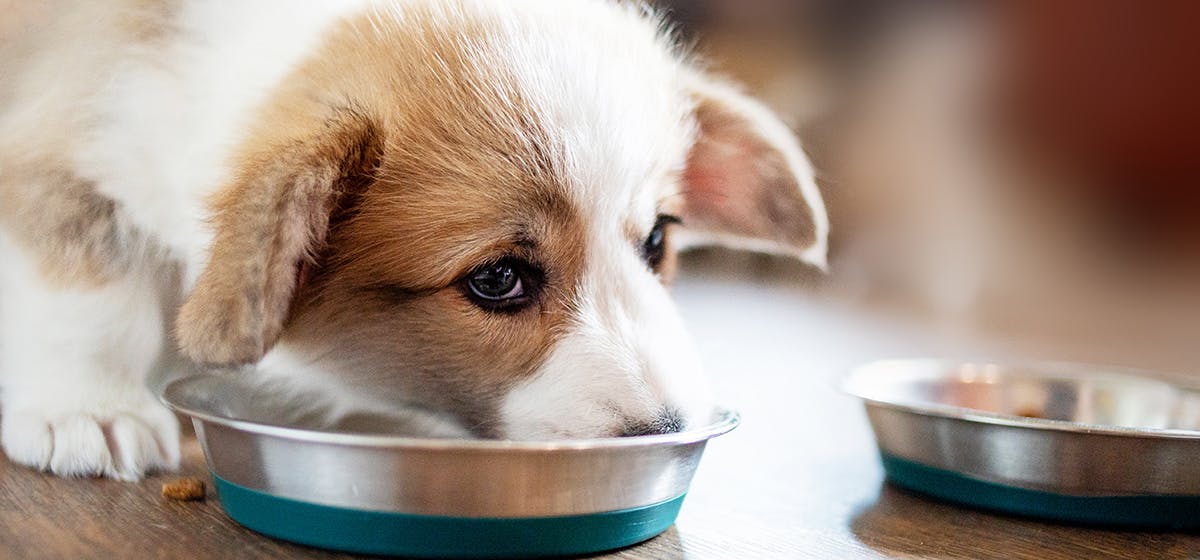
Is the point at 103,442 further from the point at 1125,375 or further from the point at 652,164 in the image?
the point at 1125,375

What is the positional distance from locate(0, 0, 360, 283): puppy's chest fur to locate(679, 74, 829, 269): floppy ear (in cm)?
61

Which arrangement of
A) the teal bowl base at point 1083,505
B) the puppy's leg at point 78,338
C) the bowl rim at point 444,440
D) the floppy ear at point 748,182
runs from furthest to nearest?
the floppy ear at point 748,182 < the puppy's leg at point 78,338 < the teal bowl base at point 1083,505 < the bowl rim at point 444,440

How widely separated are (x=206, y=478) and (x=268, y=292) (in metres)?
0.52

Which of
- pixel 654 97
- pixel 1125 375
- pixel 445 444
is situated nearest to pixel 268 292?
pixel 445 444

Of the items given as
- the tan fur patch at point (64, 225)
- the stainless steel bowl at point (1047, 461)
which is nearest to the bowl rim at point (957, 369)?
the stainless steel bowl at point (1047, 461)

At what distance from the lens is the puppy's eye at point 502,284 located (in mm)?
1430

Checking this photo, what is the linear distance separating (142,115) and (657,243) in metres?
0.75

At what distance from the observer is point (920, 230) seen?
4723mm

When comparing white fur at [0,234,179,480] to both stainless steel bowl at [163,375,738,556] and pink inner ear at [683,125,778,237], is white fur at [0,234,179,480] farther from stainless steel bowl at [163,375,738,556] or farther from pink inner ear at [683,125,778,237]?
pink inner ear at [683,125,778,237]

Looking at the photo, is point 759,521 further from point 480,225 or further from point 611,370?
point 480,225

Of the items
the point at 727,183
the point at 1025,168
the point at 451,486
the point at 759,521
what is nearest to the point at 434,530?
the point at 451,486

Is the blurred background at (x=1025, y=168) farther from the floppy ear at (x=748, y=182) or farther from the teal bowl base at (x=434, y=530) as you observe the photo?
the teal bowl base at (x=434, y=530)

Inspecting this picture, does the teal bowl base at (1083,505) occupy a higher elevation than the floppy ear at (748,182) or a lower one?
lower

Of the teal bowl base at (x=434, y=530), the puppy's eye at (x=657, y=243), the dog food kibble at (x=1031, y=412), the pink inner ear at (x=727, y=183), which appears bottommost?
the teal bowl base at (x=434, y=530)
